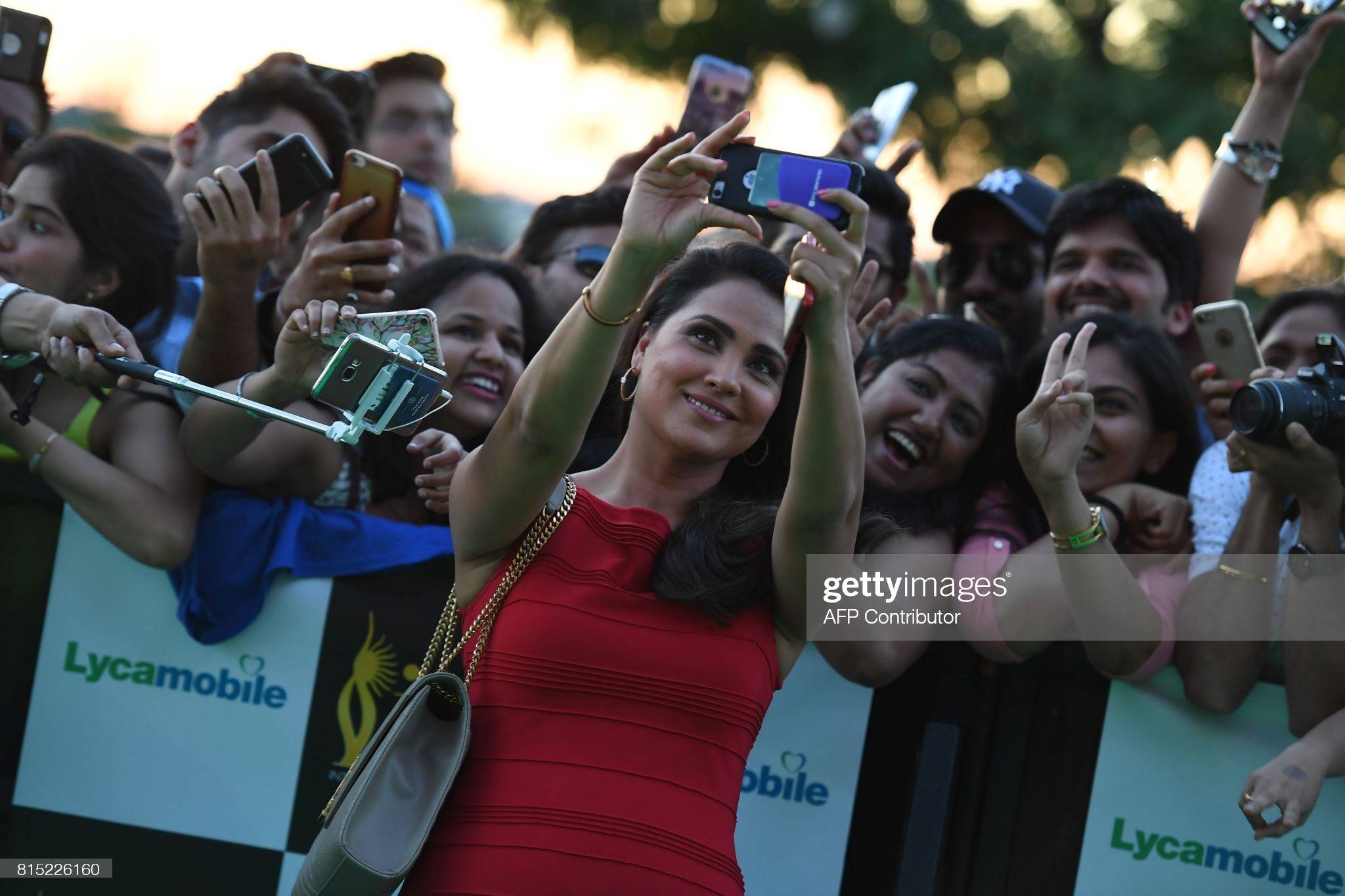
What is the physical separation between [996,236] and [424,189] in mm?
1820

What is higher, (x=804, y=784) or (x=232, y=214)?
(x=232, y=214)

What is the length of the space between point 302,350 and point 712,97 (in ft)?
6.59

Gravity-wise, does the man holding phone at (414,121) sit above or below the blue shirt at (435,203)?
above

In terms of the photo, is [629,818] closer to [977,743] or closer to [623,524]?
[623,524]

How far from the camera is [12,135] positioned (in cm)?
421

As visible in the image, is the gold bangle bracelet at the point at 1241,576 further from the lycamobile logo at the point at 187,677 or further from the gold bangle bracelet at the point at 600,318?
the lycamobile logo at the point at 187,677

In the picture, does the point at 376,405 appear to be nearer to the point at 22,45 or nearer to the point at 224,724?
the point at 224,724

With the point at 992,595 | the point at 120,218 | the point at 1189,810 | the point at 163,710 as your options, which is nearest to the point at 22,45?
the point at 120,218

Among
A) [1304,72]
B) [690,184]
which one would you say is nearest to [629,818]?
[690,184]

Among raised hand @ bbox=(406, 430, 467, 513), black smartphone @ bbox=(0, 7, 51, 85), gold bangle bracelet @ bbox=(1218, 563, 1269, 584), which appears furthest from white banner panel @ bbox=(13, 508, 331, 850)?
gold bangle bracelet @ bbox=(1218, 563, 1269, 584)

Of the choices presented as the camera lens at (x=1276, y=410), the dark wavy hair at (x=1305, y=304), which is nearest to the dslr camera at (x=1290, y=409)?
the camera lens at (x=1276, y=410)

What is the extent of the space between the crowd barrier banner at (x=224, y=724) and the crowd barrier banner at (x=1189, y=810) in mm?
529

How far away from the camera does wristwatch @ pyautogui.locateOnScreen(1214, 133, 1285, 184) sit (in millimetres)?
4000

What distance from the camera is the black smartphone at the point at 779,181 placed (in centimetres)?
230
